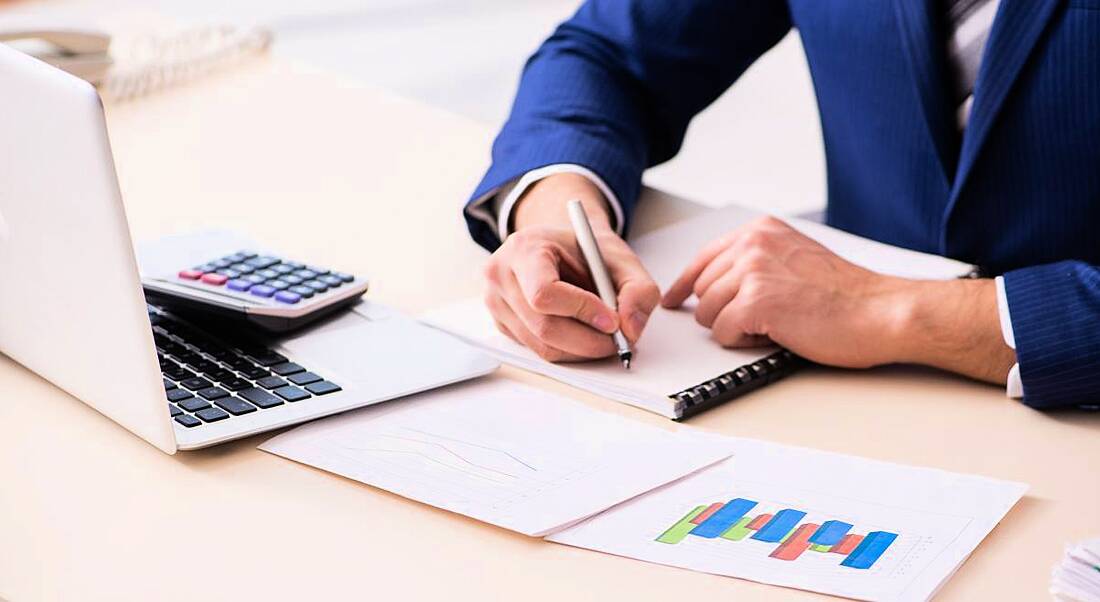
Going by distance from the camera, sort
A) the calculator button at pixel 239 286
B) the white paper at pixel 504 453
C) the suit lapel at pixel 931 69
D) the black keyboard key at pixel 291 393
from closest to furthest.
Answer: the white paper at pixel 504 453, the black keyboard key at pixel 291 393, the calculator button at pixel 239 286, the suit lapel at pixel 931 69

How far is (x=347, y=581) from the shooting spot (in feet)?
2.48

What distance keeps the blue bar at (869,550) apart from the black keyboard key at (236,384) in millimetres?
430

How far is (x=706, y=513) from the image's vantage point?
819mm

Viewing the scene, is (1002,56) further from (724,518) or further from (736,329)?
(724,518)

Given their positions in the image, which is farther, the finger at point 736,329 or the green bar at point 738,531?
the finger at point 736,329

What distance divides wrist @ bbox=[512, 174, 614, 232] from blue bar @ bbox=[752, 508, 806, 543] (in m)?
0.41

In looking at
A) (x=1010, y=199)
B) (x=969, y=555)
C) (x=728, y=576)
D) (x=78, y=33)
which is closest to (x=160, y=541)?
(x=728, y=576)

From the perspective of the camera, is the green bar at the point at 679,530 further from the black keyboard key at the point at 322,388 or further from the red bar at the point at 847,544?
the black keyboard key at the point at 322,388

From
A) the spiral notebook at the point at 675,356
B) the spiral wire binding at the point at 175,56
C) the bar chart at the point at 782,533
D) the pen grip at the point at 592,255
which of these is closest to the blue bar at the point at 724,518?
the bar chart at the point at 782,533

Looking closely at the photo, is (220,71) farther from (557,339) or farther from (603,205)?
(557,339)

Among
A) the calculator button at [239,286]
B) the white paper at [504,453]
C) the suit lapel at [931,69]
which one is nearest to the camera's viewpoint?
the white paper at [504,453]

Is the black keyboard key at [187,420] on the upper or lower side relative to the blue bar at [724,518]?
upper

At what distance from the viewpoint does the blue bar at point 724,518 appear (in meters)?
0.80

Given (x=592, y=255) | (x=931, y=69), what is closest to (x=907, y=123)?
(x=931, y=69)
